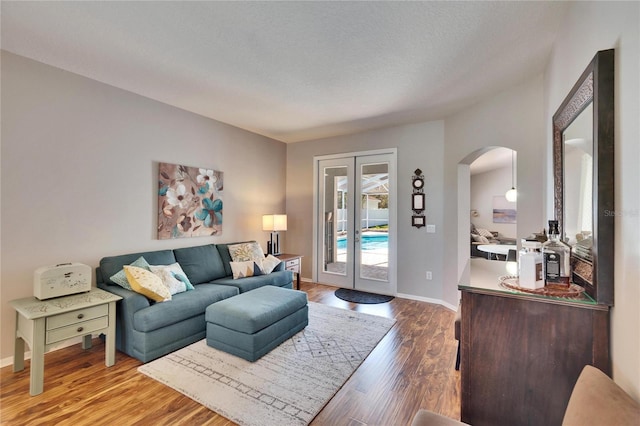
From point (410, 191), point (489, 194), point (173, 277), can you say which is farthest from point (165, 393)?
point (489, 194)

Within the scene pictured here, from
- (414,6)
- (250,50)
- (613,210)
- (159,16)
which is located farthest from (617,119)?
(159,16)

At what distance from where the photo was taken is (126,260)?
2.96 metres

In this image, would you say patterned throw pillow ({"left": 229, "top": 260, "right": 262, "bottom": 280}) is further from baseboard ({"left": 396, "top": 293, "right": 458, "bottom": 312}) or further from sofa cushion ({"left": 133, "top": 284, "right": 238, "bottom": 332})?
baseboard ({"left": 396, "top": 293, "right": 458, "bottom": 312})

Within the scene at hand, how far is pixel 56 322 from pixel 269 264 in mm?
2290

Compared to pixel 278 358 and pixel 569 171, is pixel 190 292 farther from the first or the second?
pixel 569 171

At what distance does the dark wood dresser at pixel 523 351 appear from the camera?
129 centimetres

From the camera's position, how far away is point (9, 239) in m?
2.40

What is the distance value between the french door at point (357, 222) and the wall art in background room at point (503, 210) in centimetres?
609

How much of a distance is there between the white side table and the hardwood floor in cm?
16

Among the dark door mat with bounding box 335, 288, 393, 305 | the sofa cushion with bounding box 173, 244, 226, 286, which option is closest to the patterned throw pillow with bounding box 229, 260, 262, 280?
the sofa cushion with bounding box 173, 244, 226, 286

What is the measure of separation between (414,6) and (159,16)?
5.62ft

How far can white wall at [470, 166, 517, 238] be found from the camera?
8.65 m

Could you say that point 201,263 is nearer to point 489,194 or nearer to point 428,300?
point 428,300

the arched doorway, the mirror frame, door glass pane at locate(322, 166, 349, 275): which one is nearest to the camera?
the mirror frame
